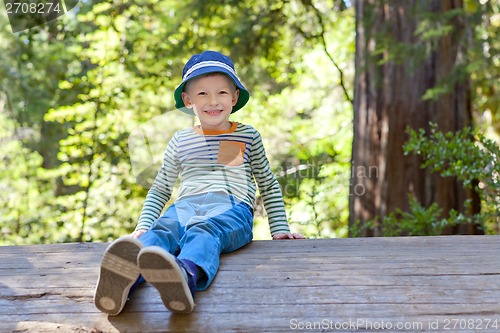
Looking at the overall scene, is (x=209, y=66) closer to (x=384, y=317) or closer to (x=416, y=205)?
(x=384, y=317)

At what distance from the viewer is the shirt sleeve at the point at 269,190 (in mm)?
3059

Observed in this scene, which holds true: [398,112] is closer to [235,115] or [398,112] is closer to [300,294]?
[235,115]

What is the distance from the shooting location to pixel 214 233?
2.55 metres

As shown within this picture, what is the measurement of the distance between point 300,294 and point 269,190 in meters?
1.00

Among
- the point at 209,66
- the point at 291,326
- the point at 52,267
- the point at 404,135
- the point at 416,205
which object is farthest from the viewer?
the point at 404,135

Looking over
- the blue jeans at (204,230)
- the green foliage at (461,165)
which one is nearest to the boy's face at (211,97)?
the blue jeans at (204,230)

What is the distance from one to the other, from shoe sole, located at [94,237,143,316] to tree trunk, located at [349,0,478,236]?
12.1ft

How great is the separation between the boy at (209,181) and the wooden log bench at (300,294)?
0.47 ft

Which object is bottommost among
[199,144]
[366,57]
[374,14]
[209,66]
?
[199,144]

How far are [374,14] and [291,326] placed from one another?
14.5 ft

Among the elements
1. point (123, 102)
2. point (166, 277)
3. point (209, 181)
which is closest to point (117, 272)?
point (166, 277)

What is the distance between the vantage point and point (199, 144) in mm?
2971

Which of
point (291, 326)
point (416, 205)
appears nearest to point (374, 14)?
point (416, 205)

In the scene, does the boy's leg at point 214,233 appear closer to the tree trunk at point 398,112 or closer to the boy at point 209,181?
the boy at point 209,181
